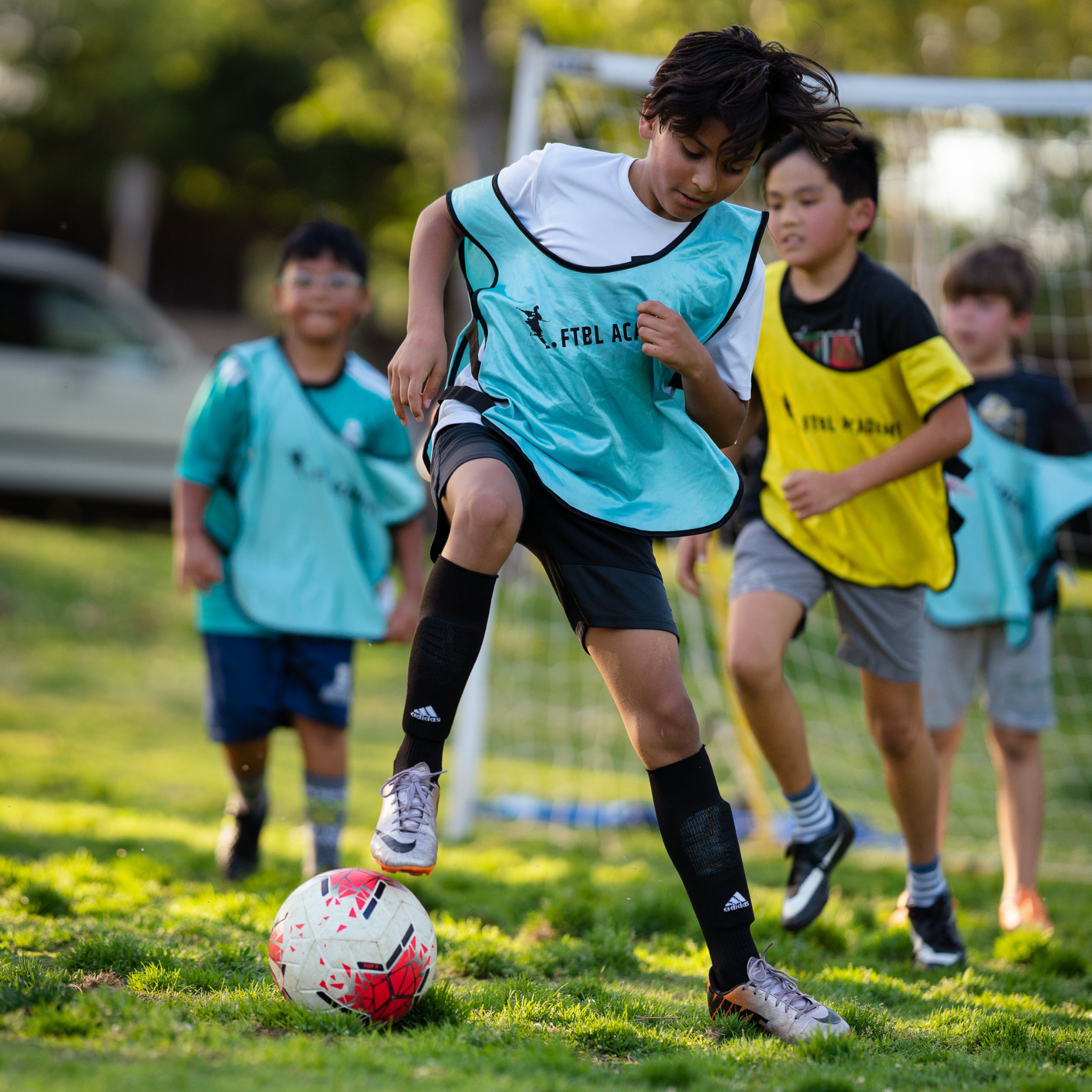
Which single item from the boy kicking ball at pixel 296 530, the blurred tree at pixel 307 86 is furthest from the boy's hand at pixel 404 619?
the blurred tree at pixel 307 86

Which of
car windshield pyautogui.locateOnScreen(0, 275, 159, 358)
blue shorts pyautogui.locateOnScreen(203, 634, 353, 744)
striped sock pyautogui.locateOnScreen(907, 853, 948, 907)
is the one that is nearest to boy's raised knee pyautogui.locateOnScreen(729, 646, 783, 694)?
striped sock pyautogui.locateOnScreen(907, 853, 948, 907)

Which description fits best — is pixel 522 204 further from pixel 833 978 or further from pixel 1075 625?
pixel 1075 625

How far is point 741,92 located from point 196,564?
8.11 ft

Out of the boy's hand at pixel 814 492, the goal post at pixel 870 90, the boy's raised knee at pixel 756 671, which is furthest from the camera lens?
the goal post at pixel 870 90

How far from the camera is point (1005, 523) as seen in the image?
470 cm

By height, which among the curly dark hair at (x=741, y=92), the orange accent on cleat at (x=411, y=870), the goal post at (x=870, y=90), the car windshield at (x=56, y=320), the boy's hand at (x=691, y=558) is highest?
the goal post at (x=870, y=90)

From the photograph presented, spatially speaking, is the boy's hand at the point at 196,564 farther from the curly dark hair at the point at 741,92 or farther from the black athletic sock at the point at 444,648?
the curly dark hair at the point at 741,92

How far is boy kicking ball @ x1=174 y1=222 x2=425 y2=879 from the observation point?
4.25 meters

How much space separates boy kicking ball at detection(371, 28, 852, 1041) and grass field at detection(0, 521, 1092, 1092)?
0.31 meters

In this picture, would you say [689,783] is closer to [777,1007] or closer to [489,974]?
[777,1007]

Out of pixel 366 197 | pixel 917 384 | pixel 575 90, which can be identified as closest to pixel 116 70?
pixel 366 197

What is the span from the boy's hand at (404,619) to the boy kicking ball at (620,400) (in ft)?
5.64

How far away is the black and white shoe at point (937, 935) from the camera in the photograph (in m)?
3.63

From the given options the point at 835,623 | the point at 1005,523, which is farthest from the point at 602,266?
the point at 835,623
